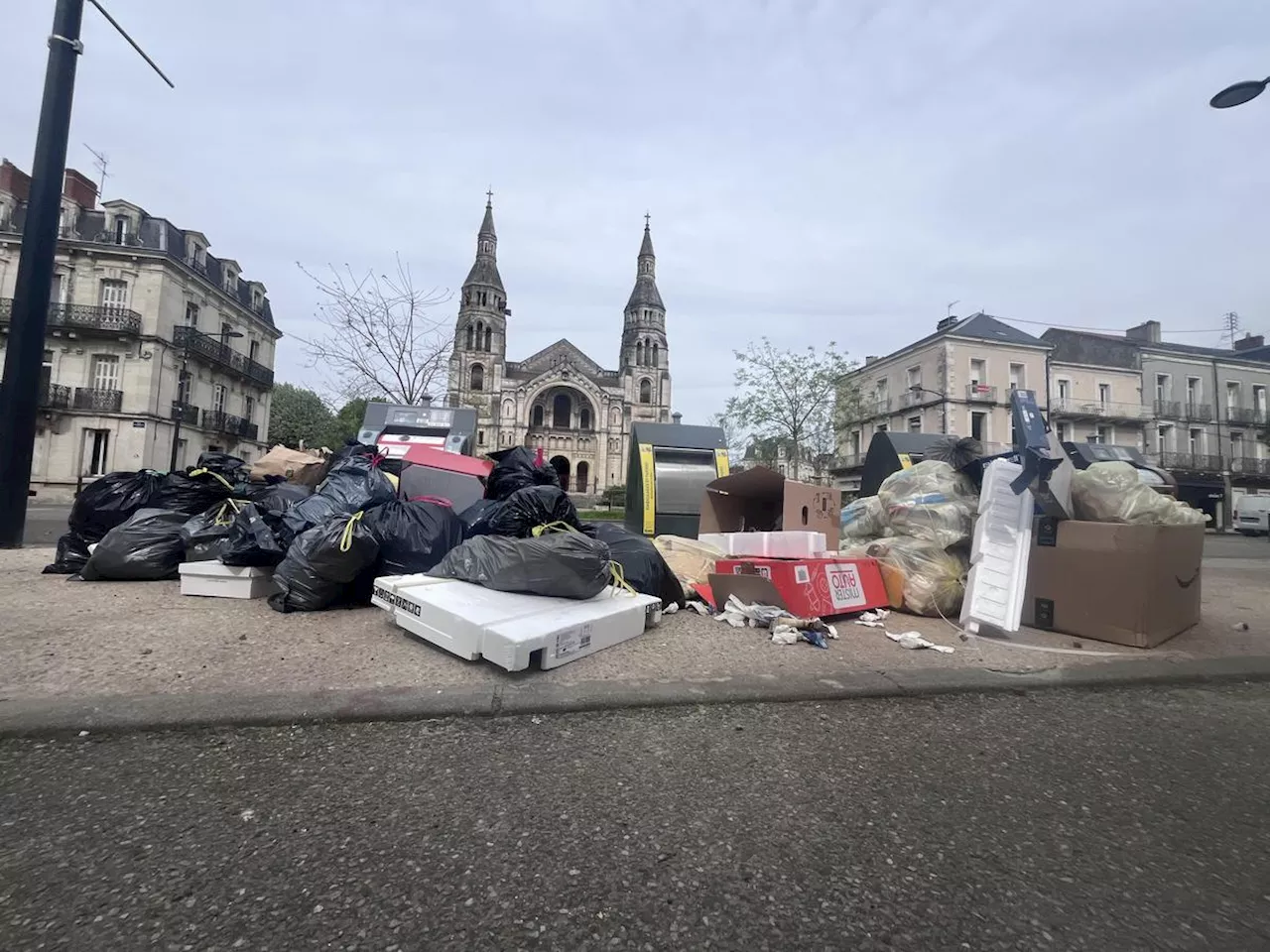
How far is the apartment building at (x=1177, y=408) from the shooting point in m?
32.7

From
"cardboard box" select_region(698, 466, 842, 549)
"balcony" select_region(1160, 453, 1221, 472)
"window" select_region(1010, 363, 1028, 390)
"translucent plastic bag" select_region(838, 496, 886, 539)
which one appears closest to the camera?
"cardboard box" select_region(698, 466, 842, 549)

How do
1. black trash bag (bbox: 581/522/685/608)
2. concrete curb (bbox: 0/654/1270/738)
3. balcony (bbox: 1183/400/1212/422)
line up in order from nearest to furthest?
concrete curb (bbox: 0/654/1270/738) < black trash bag (bbox: 581/522/685/608) < balcony (bbox: 1183/400/1212/422)

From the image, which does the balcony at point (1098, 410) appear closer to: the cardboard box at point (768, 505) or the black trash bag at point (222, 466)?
the cardboard box at point (768, 505)

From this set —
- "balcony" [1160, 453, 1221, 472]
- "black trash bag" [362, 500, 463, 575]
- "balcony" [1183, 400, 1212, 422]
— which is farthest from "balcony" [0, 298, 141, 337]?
"balcony" [1183, 400, 1212, 422]

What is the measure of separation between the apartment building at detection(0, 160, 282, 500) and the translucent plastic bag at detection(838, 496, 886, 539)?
86.7 feet

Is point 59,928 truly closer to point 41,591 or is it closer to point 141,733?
point 141,733

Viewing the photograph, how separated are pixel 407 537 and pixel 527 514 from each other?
85cm

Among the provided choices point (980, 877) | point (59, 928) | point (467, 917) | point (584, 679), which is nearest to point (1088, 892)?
point (980, 877)

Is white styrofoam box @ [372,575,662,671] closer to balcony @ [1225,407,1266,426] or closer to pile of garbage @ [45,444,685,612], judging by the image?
pile of garbage @ [45,444,685,612]

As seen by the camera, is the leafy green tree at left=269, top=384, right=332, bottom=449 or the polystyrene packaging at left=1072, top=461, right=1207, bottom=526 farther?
the leafy green tree at left=269, top=384, right=332, bottom=449

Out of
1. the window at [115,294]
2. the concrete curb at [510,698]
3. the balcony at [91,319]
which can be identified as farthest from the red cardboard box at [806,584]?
the window at [115,294]

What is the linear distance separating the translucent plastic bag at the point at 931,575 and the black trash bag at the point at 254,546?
451cm

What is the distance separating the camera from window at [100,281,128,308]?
24.9 metres

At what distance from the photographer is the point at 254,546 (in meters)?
3.95
